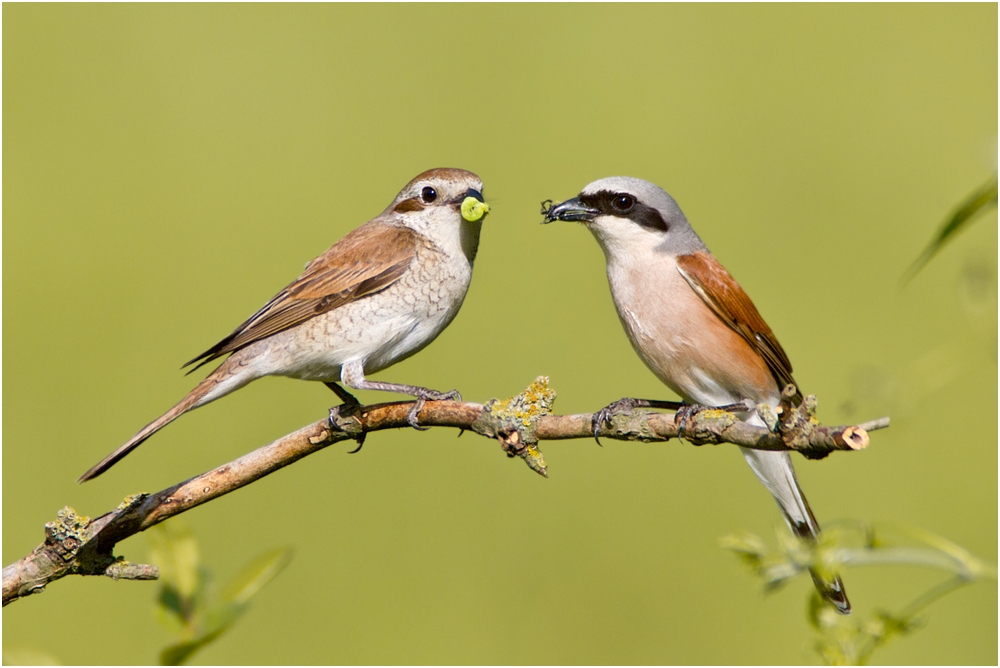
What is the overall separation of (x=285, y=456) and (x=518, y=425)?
59 centimetres

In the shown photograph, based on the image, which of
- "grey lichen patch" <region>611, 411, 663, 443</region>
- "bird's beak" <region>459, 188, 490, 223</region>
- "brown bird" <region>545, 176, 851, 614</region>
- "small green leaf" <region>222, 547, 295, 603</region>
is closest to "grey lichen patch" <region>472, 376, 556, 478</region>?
"grey lichen patch" <region>611, 411, 663, 443</region>

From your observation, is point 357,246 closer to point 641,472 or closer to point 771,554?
point 771,554

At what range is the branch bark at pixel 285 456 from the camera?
1.82 m

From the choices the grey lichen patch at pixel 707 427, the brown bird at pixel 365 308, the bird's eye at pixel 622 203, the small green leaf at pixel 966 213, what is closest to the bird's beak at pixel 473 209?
the brown bird at pixel 365 308

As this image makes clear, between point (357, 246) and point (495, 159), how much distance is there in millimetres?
4094

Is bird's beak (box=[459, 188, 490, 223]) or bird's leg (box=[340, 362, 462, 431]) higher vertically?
bird's beak (box=[459, 188, 490, 223])

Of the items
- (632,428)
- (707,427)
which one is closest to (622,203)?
(632,428)

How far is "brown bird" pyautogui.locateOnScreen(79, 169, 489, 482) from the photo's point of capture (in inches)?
123

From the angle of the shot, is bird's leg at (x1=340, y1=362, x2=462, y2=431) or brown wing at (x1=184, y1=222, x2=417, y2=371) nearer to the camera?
bird's leg at (x1=340, y1=362, x2=462, y2=431)

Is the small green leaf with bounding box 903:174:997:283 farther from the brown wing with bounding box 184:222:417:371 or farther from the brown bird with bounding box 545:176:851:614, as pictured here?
the brown wing with bounding box 184:222:417:371

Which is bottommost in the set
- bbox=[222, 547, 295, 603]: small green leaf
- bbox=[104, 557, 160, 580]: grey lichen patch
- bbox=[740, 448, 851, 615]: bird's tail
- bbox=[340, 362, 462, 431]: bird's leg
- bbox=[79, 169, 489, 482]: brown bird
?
bbox=[740, 448, 851, 615]: bird's tail

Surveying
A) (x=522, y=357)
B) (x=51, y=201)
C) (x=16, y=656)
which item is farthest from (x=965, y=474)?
(x=51, y=201)

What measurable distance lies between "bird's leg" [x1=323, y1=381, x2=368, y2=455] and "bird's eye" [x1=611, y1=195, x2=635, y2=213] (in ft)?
3.60

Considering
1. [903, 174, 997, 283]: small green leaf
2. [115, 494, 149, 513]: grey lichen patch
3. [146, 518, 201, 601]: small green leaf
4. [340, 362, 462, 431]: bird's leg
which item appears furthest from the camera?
[340, 362, 462, 431]: bird's leg
